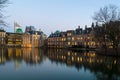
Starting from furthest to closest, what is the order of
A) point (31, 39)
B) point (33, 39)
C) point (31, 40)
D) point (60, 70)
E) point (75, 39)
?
point (31, 40)
point (31, 39)
point (33, 39)
point (75, 39)
point (60, 70)

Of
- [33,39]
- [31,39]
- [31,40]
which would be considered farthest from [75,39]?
[31,40]

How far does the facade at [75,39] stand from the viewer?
4033 inches

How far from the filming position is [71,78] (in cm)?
2141

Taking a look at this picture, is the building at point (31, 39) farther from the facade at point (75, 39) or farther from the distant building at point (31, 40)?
the facade at point (75, 39)

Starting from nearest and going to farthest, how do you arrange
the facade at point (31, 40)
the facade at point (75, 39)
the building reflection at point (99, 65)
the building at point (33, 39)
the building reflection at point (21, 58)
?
1. the building reflection at point (99, 65)
2. the building reflection at point (21, 58)
3. the facade at point (75, 39)
4. the facade at point (31, 40)
5. the building at point (33, 39)

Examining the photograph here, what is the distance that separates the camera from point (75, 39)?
4690 inches

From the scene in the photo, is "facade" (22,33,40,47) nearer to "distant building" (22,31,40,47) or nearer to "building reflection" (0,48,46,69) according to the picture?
"distant building" (22,31,40,47)

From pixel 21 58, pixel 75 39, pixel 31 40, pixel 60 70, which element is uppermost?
pixel 75 39

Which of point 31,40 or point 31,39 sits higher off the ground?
point 31,39

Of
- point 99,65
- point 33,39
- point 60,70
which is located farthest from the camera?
point 33,39

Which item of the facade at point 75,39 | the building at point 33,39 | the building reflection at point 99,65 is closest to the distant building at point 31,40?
the building at point 33,39

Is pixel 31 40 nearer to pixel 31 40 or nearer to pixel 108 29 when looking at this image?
pixel 31 40

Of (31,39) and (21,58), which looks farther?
(31,39)

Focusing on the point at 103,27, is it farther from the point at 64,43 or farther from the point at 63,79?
the point at 64,43
